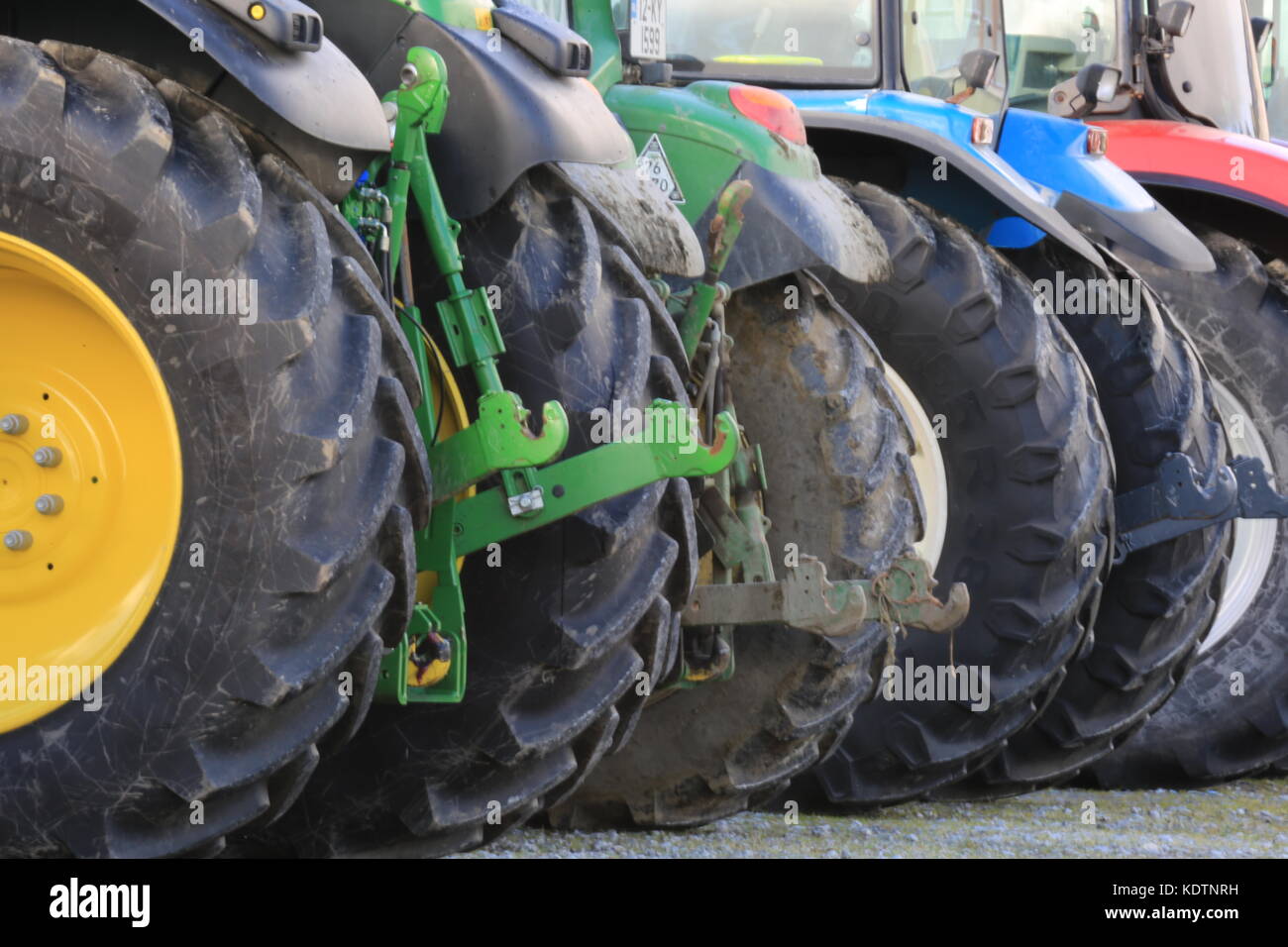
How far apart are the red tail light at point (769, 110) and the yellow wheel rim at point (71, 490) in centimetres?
226

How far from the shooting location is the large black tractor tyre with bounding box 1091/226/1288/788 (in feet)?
22.8

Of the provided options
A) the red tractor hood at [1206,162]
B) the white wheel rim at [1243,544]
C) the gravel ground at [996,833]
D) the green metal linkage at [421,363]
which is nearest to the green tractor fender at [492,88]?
the green metal linkage at [421,363]

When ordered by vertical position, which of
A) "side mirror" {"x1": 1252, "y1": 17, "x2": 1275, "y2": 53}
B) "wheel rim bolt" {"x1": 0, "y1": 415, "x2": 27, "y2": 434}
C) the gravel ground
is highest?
"side mirror" {"x1": 1252, "y1": 17, "x2": 1275, "y2": 53}

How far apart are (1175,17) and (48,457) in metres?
4.87

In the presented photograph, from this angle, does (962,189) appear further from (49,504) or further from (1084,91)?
(49,504)

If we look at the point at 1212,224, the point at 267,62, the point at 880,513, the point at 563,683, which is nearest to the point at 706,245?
the point at 880,513

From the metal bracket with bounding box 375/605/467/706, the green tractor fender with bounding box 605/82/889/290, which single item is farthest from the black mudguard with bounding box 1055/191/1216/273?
the metal bracket with bounding box 375/605/467/706

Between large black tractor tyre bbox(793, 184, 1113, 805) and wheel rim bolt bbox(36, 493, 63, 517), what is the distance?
288 cm

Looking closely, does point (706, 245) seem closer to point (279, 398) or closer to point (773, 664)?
point (773, 664)

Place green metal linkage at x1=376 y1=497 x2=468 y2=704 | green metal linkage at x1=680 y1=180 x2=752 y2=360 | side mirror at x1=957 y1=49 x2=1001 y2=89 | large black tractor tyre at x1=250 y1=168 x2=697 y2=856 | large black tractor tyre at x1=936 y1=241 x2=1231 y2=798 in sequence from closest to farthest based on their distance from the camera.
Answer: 1. green metal linkage at x1=376 y1=497 x2=468 y2=704
2. large black tractor tyre at x1=250 y1=168 x2=697 y2=856
3. green metal linkage at x1=680 y1=180 x2=752 y2=360
4. large black tractor tyre at x1=936 y1=241 x2=1231 y2=798
5. side mirror at x1=957 y1=49 x2=1001 y2=89

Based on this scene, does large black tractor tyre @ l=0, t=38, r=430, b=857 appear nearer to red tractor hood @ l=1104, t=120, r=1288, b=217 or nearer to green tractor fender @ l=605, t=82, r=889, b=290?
green tractor fender @ l=605, t=82, r=889, b=290

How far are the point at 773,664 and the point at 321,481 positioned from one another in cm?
203

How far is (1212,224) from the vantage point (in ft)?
24.0

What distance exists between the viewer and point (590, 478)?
3.92 m
